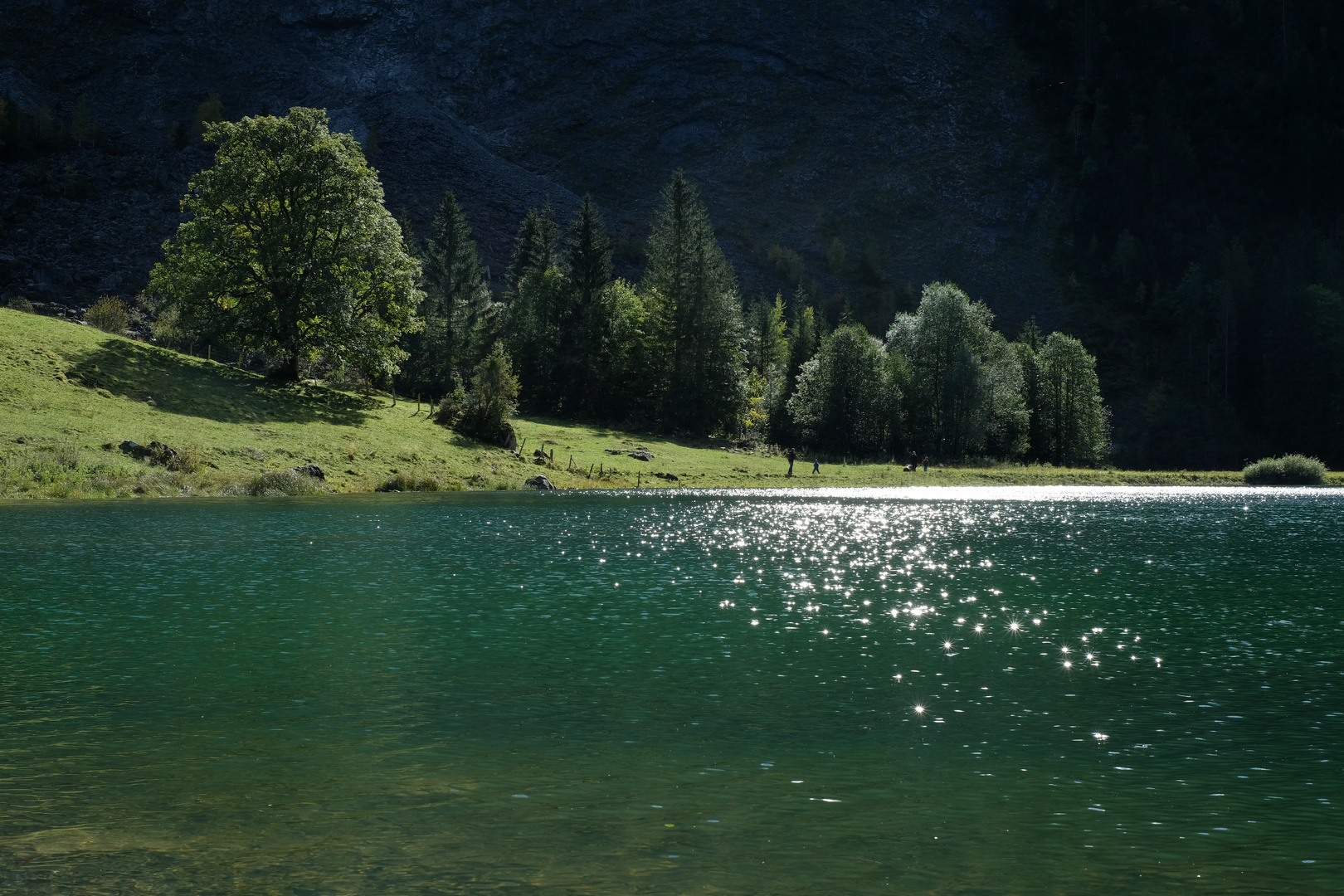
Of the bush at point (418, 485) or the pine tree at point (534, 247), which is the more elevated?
the pine tree at point (534, 247)

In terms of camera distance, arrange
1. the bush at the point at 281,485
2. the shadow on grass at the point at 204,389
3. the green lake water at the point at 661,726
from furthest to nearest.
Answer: the shadow on grass at the point at 204,389
the bush at the point at 281,485
the green lake water at the point at 661,726

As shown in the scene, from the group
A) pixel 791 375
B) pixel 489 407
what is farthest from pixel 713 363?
pixel 489 407

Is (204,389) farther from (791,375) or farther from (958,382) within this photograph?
(791,375)

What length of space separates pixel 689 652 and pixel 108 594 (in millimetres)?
14673

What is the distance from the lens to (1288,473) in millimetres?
99000

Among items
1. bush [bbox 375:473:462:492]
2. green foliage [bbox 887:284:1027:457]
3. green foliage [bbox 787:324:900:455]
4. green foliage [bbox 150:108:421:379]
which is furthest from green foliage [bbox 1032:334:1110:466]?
bush [bbox 375:473:462:492]

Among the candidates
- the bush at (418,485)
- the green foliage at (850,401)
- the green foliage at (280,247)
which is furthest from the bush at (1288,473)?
the green foliage at (280,247)

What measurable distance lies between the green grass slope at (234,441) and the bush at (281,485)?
0.22m

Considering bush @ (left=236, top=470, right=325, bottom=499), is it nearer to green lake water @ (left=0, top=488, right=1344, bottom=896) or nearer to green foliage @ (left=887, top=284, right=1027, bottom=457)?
green lake water @ (left=0, top=488, right=1344, bottom=896)

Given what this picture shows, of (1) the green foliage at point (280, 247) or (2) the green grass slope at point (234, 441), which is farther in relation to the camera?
(1) the green foliage at point (280, 247)

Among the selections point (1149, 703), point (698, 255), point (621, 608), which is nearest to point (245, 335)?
point (698, 255)

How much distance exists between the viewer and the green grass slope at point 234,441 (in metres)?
54.9

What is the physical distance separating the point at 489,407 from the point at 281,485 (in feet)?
75.9

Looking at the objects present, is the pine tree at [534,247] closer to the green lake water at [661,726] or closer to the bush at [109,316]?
the bush at [109,316]
